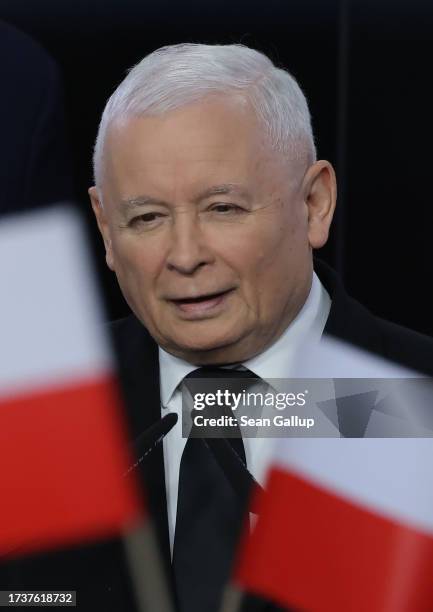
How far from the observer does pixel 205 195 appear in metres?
1.03

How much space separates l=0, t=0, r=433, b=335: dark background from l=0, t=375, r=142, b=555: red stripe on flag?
1.17 ft

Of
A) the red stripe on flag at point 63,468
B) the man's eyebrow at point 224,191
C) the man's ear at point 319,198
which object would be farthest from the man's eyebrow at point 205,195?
the red stripe on flag at point 63,468

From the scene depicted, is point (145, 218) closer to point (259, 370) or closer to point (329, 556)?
point (259, 370)

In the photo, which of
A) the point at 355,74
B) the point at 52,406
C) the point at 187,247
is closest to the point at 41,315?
the point at 52,406

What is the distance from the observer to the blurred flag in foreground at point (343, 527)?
3.29 feet

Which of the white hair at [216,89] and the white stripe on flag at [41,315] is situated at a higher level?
the white hair at [216,89]

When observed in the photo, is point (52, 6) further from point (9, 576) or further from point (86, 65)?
point (9, 576)

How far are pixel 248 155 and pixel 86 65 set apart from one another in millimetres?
309

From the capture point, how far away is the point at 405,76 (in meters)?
1.27

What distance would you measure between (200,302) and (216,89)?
218mm

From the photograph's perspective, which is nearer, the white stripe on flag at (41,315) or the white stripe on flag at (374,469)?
the white stripe on flag at (374,469)

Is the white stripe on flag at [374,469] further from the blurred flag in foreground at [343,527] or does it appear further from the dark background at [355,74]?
the dark background at [355,74]

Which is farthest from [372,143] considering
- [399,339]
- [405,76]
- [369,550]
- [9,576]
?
[9,576]

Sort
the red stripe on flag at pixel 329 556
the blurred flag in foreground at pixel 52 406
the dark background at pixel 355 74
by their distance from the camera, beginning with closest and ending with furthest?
1. the red stripe on flag at pixel 329 556
2. the blurred flag in foreground at pixel 52 406
3. the dark background at pixel 355 74
